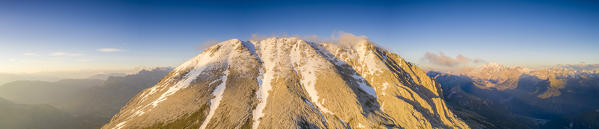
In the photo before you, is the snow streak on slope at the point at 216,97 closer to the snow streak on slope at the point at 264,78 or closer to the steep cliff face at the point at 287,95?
the steep cliff face at the point at 287,95

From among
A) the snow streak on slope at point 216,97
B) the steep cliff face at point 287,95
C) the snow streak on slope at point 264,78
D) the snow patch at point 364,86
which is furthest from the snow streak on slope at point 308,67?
the snow streak on slope at point 216,97

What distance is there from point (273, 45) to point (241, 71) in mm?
48311

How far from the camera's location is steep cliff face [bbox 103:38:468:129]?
9606cm

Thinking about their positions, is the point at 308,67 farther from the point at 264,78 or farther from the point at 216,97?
the point at 216,97

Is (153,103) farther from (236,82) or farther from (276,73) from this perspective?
(276,73)

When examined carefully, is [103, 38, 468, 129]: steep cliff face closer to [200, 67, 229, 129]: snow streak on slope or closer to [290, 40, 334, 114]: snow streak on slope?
[200, 67, 229, 129]: snow streak on slope

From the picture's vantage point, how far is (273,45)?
586 feet

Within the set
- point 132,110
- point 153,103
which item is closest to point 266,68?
point 153,103

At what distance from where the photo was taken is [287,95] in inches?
4395

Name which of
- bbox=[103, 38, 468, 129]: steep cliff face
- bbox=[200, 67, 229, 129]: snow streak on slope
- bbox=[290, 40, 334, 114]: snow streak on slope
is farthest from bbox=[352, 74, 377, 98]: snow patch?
bbox=[200, 67, 229, 129]: snow streak on slope

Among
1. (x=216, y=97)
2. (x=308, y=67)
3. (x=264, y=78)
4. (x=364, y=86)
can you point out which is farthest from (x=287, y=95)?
(x=364, y=86)

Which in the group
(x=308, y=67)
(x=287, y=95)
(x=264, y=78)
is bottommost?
(x=287, y=95)

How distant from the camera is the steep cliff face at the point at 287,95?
3782 inches

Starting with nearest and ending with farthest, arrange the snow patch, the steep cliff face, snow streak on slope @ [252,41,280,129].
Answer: the steep cliff face, snow streak on slope @ [252,41,280,129], the snow patch
